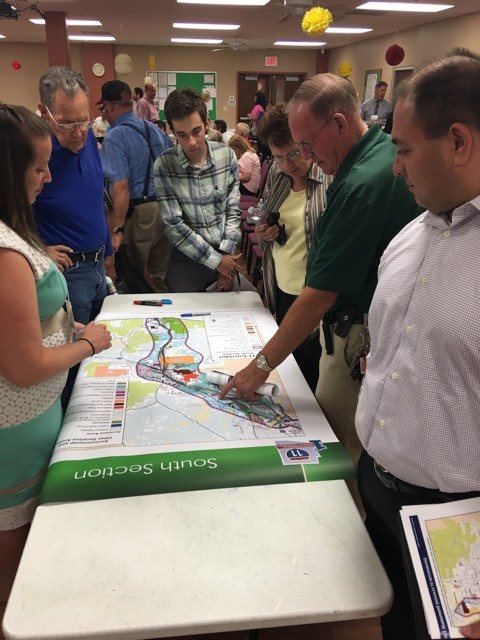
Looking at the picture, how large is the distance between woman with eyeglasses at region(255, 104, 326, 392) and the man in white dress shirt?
96 centimetres

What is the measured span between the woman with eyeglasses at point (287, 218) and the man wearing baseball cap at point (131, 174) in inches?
46.1

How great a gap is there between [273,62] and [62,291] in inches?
534

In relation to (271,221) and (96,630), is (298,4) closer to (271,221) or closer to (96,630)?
(271,221)

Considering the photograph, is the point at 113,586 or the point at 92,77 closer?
the point at 113,586

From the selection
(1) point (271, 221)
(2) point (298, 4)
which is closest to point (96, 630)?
(1) point (271, 221)

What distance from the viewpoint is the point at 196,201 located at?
2.25 m

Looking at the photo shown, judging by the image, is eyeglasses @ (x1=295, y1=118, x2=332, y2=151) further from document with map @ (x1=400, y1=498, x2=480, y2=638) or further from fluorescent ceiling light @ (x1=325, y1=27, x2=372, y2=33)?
fluorescent ceiling light @ (x1=325, y1=27, x2=372, y2=33)

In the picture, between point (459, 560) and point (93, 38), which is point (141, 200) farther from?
point (93, 38)

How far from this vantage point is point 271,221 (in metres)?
2.05

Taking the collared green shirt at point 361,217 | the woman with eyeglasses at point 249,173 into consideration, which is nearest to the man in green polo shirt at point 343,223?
the collared green shirt at point 361,217

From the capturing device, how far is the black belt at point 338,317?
1463 millimetres

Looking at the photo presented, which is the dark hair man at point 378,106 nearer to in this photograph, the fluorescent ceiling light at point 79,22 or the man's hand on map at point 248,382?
the fluorescent ceiling light at point 79,22

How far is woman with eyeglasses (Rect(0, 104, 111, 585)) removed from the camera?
1.03m

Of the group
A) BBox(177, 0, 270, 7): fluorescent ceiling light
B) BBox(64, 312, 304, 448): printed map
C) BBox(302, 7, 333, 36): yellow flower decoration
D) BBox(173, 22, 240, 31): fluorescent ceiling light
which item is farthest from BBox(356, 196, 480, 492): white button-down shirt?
BBox(173, 22, 240, 31): fluorescent ceiling light
